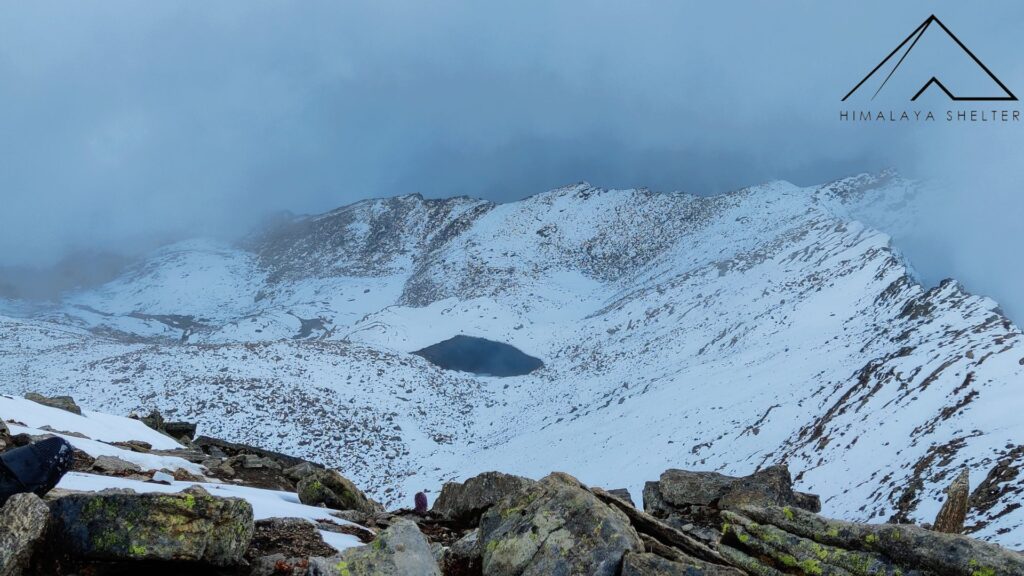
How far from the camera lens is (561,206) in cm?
15000

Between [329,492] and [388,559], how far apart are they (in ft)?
28.2

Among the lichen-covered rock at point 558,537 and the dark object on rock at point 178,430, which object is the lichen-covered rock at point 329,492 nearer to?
the lichen-covered rock at point 558,537

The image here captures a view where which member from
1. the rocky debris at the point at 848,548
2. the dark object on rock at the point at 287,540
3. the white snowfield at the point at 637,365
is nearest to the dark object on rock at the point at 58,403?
the white snowfield at the point at 637,365

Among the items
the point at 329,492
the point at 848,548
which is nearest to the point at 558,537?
the point at 848,548

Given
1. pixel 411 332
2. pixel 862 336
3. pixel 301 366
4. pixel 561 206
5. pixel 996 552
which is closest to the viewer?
pixel 996 552

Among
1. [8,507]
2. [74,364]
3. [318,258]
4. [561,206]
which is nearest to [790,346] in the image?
[8,507]

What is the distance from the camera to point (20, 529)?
7.34 meters

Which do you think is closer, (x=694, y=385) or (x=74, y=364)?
(x=694, y=385)

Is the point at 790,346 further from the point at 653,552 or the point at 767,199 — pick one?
the point at 767,199

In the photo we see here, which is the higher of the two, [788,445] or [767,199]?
[767,199]

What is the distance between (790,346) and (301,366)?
40.3 metres

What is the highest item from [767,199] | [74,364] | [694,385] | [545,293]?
[767,199]

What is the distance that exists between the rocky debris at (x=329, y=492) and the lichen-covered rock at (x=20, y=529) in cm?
796

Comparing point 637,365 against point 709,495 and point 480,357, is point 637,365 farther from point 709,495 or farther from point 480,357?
point 709,495
